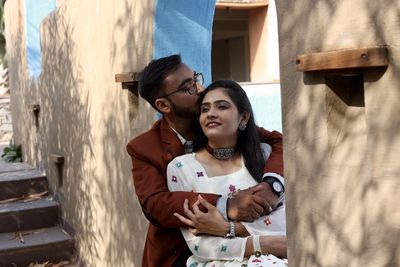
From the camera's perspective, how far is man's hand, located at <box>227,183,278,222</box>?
91.4 inches

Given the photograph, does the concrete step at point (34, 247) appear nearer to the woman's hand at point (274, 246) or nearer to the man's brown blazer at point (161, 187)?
the man's brown blazer at point (161, 187)

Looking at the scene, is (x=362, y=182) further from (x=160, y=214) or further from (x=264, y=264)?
(x=160, y=214)

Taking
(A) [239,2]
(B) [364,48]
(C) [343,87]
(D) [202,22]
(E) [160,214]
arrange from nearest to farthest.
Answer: (B) [364,48] → (C) [343,87] → (E) [160,214] → (D) [202,22] → (A) [239,2]

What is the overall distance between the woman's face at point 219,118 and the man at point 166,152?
168 millimetres

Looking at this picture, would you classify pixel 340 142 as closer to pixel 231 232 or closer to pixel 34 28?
pixel 231 232

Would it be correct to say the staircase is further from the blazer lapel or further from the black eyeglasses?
the black eyeglasses

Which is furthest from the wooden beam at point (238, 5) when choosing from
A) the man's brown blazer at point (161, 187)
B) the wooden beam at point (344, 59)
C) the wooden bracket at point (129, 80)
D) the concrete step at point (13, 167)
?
the wooden beam at point (344, 59)

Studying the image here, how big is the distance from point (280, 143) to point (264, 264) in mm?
642

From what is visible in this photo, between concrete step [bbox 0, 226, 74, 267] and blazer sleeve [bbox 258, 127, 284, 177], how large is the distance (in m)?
4.43

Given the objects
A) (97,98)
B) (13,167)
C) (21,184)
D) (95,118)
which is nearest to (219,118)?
(97,98)

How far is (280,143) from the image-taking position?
2.74 meters

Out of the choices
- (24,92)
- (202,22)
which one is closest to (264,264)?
(202,22)

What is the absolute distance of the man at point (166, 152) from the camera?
8.06 feet

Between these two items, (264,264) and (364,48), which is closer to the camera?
(364,48)
